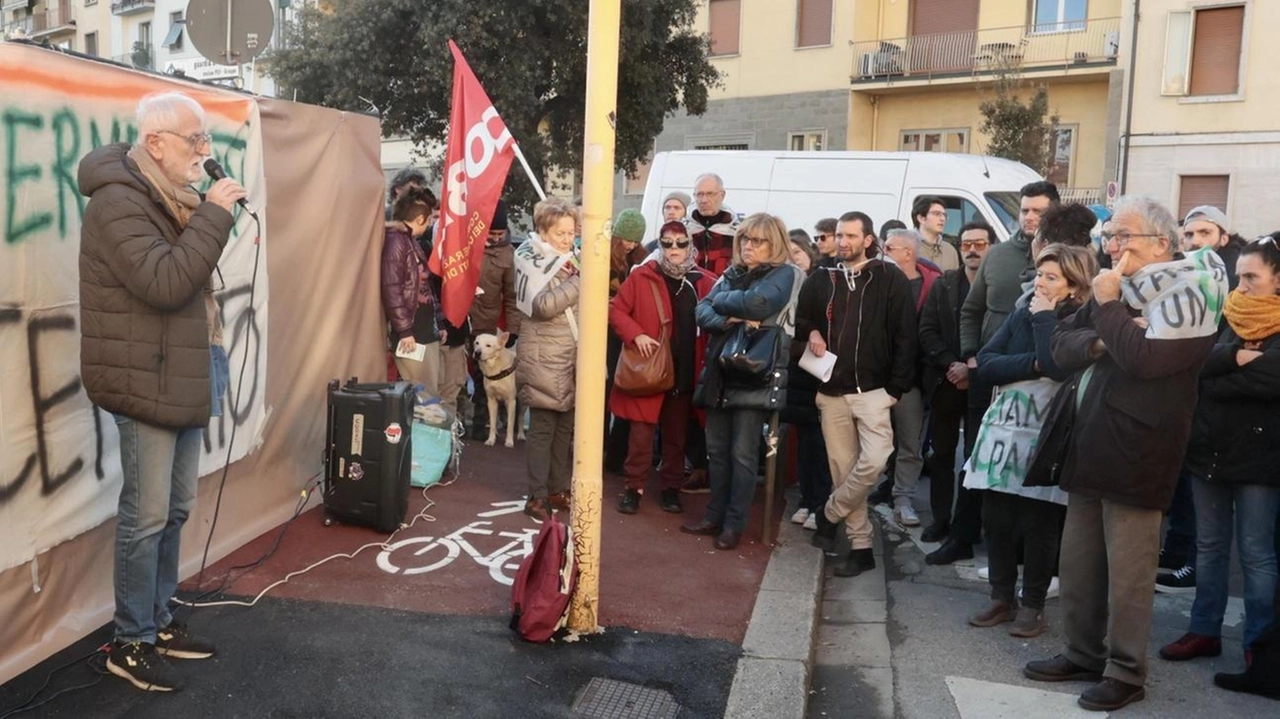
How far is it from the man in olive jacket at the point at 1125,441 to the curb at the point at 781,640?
1.11 m

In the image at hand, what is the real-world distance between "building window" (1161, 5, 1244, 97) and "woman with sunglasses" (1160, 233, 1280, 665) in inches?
861

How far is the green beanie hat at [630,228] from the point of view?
7.52 metres

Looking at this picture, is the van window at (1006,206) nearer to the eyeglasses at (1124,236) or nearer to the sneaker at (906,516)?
the sneaker at (906,516)

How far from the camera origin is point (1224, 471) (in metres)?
4.45

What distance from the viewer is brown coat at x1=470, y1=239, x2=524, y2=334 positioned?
7.59 meters

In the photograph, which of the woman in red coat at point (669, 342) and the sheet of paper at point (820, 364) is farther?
the woman in red coat at point (669, 342)

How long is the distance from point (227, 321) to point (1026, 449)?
12.3 ft

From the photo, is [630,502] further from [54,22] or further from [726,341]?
[54,22]

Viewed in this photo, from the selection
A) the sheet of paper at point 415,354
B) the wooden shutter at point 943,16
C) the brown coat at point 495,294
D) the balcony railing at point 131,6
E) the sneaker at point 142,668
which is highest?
the balcony railing at point 131,6

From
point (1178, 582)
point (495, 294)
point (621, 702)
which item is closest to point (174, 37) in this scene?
point (495, 294)

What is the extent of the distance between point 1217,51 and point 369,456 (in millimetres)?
23779

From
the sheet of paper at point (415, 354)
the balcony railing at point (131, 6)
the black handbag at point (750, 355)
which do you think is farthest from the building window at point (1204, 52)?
the balcony railing at point (131, 6)

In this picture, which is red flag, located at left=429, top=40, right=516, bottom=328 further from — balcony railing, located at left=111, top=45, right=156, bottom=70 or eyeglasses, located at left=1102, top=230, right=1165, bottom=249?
balcony railing, located at left=111, top=45, right=156, bottom=70

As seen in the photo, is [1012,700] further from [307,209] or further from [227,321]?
[307,209]
